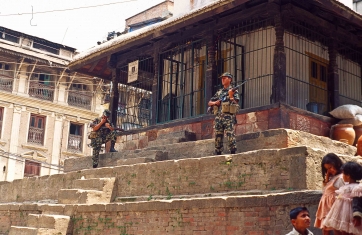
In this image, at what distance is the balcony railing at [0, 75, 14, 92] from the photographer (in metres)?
28.0

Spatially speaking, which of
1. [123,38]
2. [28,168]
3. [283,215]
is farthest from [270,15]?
[28,168]

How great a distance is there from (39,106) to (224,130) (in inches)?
858

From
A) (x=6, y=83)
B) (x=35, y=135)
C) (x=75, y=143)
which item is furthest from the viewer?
(x=75, y=143)

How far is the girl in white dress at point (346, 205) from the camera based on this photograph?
5.09 meters

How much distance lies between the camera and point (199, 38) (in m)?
13.4

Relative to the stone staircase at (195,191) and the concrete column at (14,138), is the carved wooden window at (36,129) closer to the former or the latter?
the concrete column at (14,138)

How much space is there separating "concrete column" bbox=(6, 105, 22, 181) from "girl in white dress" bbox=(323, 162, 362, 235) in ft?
81.3

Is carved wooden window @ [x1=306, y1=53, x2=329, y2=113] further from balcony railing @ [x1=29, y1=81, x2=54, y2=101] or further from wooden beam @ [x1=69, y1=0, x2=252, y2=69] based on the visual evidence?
balcony railing @ [x1=29, y1=81, x2=54, y2=101]

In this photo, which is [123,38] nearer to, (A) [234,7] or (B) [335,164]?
(A) [234,7]

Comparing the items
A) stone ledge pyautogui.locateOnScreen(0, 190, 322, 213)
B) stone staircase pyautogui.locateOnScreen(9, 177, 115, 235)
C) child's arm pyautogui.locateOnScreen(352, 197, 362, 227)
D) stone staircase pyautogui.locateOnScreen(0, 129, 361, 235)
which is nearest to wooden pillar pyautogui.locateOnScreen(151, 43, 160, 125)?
stone staircase pyautogui.locateOnScreen(0, 129, 361, 235)

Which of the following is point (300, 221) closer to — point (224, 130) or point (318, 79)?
point (224, 130)

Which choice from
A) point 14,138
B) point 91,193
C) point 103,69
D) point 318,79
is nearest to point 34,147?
point 14,138

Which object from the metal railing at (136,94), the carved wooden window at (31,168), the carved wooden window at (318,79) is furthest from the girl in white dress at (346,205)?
the carved wooden window at (31,168)

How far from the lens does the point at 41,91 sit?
97.3ft
